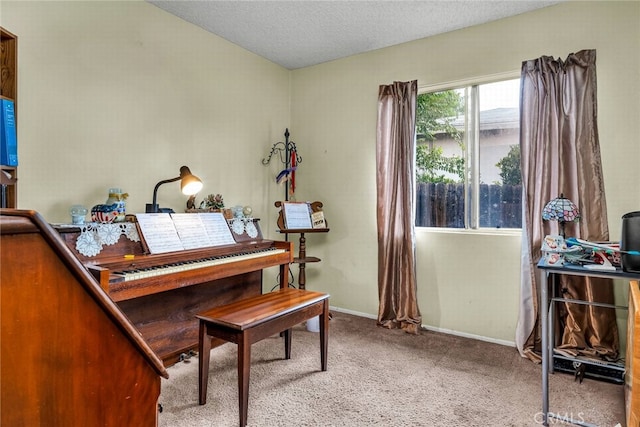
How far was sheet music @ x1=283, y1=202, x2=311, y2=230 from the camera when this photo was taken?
132 inches

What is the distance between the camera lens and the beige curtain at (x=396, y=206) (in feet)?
10.7

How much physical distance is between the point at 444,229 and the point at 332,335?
53.3 inches

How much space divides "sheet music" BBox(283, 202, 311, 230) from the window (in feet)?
3.42

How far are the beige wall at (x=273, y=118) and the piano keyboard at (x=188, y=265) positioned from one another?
764mm

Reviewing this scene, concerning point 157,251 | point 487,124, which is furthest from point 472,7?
point 157,251

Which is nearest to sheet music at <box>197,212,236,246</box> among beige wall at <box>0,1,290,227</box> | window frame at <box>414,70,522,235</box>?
beige wall at <box>0,1,290,227</box>

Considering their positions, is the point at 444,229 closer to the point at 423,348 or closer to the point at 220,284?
the point at 423,348

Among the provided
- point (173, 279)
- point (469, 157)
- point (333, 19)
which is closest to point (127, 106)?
point (173, 279)

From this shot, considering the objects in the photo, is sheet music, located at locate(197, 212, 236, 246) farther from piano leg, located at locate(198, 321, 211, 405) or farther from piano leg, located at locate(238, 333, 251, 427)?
piano leg, located at locate(238, 333, 251, 427)

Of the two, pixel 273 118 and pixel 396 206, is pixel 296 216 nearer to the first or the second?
pixel 396 206

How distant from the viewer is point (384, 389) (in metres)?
2.23

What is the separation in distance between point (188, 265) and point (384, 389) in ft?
4.60

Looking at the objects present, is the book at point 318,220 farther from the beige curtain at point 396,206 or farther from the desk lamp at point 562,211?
the desk lamp at point 562,211

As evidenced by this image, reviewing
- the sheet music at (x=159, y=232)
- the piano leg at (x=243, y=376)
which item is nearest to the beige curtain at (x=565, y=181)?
the piano leg at (x=243, y=376)
